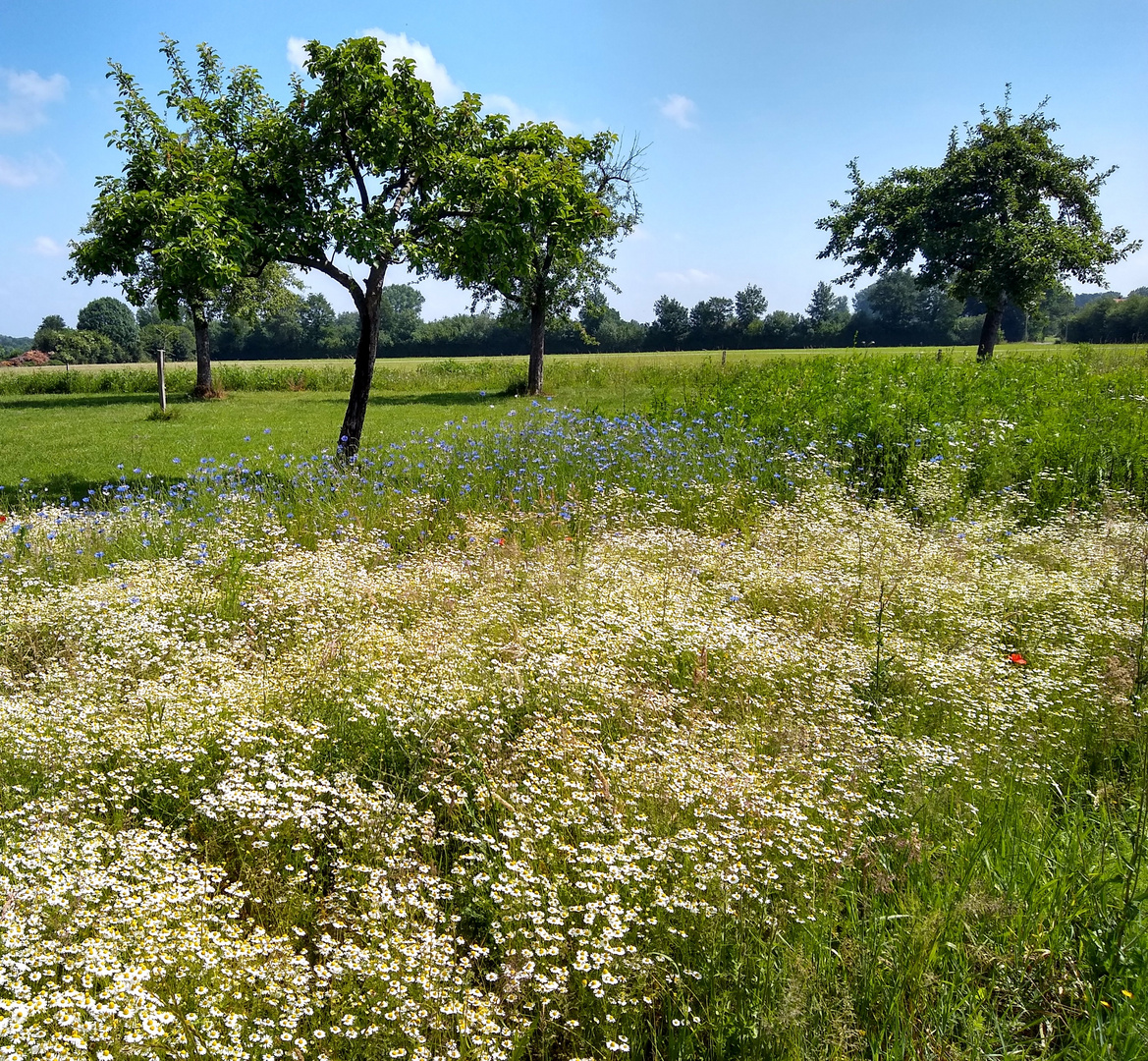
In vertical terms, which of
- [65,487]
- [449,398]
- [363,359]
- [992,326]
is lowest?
[65,487]

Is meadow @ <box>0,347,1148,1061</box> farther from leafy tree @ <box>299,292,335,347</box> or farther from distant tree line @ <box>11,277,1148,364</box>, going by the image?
leafy tree @ <box>299,292,335,347</box>

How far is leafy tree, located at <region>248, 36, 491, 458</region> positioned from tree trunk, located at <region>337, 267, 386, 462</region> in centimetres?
3

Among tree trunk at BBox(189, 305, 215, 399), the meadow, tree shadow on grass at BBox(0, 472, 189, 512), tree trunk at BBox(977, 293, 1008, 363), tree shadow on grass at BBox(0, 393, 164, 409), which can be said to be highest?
tree trunk at BBox(977, 293, 1008, 363)

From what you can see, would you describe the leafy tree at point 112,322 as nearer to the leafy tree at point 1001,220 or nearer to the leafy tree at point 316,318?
the leafy tree at point 316,318

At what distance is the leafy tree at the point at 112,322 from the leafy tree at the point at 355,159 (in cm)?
7981

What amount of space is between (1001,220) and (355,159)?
30960 mm

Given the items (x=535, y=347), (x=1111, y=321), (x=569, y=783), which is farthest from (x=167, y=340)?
(x=1111, y=321)

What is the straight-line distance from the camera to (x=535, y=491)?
28.0ft

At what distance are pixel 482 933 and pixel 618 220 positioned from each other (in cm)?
2931

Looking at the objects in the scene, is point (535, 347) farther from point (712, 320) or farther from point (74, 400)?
point (712, 320)

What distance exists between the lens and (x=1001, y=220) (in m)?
Answer: 31.2

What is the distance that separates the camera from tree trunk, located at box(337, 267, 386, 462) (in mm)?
11055

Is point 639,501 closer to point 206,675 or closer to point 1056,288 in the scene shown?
point 206,675

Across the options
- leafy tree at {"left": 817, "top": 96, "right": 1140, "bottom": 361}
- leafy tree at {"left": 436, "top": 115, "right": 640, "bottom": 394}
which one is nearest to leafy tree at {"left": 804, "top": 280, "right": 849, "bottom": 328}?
leafy tree at {"left": 817, "top": 96, "right": 1140, "bottom": 361}
